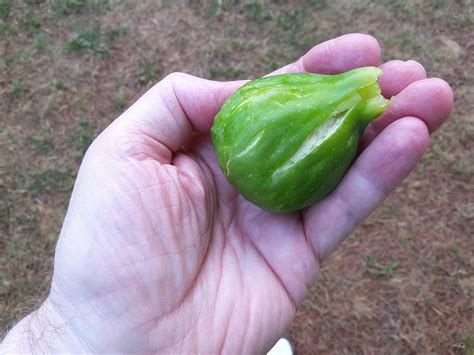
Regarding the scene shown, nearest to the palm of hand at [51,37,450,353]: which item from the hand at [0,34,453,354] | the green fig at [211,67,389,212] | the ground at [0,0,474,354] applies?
the hand at [0,34,453,354]

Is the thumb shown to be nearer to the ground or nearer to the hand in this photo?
the hand

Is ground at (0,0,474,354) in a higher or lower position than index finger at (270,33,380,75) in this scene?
lower

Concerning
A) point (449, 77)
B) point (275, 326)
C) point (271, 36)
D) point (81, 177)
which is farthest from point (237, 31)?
point (275, 326)

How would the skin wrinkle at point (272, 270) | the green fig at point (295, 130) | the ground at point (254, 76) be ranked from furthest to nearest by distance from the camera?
the ground at point (254, 76) < the skin wrinkle at point (272, 270) < the green fig at point (295, 130)

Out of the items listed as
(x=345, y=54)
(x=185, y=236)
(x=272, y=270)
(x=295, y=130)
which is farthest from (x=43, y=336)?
(x=345, y=54)

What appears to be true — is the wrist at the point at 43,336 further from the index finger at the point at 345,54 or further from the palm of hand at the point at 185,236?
the index finger at the point at 345,54

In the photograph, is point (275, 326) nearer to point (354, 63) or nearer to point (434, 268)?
point (354, 63)

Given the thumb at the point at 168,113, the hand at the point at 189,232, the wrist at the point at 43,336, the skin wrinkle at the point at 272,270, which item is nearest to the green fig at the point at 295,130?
the hand at the point at 189,232

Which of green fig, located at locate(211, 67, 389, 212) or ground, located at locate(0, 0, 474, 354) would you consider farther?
ground, located at locate(0, 0, 474, 354)

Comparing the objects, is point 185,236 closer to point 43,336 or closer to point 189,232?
point 189,232
